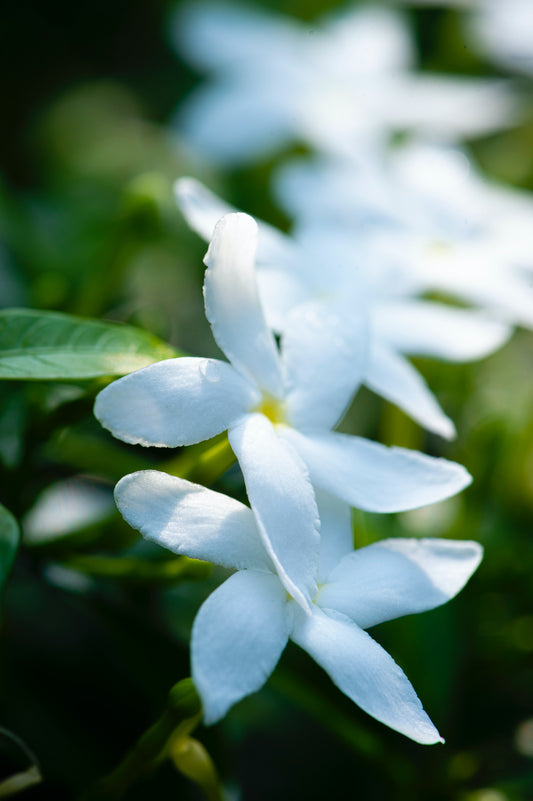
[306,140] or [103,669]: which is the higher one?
[306,140]

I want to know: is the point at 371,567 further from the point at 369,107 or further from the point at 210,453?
the point at 369,107

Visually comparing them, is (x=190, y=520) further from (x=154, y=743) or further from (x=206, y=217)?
(x=206, y=217)

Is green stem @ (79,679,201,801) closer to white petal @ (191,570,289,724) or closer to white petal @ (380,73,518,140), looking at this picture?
white petal @ (191,570,289,724)

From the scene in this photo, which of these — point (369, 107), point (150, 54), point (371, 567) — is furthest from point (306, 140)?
point (371, 567)

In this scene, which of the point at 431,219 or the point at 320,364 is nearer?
the point at 320,364

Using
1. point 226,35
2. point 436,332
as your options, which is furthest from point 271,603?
point 226,35

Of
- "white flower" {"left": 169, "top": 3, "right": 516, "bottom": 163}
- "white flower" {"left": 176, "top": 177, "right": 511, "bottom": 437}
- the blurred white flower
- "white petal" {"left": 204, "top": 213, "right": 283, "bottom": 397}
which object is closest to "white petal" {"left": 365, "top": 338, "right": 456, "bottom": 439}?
"white flower" {"left": 176, "top": 177, "right": 511, "bottom": 437}

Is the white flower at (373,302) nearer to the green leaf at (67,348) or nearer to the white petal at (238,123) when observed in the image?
the green leaf at (67,348)
